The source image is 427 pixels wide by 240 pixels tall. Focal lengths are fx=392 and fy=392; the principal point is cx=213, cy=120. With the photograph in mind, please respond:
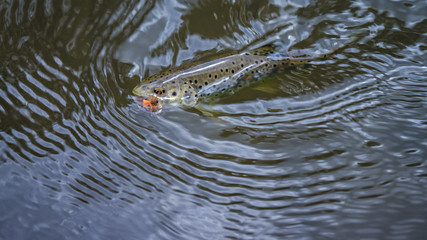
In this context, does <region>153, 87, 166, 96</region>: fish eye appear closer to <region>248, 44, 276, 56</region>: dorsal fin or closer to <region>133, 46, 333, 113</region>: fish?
<region>133, 46, 333, 113</region>: fish

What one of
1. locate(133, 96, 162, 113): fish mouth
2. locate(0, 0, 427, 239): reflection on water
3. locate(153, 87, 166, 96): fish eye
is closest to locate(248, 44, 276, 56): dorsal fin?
locate(0, 0, 427, 239): reflection on water

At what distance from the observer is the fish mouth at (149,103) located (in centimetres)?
384

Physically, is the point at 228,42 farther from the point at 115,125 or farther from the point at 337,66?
the point at 115,125

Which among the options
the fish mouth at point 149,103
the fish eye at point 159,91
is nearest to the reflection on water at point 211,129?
the fish mouth at point 149,103

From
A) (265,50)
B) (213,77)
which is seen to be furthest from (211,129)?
(265,50)

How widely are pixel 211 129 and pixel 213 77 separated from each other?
25.0 inches

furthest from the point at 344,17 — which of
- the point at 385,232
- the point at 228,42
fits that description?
the point at 385,232

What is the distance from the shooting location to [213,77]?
13.4 feet

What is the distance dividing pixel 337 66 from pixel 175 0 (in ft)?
6.77

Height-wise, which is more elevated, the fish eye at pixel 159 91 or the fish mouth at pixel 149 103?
the fish eye at pixel 159 91

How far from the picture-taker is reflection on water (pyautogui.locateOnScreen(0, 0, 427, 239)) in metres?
3.05

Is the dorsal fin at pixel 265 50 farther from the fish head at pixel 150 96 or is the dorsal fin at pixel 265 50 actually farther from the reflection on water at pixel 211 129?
the fish head at pixel 150 96

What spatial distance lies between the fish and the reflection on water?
0.12 m

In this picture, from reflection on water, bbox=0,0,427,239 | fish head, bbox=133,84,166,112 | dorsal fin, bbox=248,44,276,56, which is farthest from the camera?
dorsal fin, bbox=248,44,276,56
